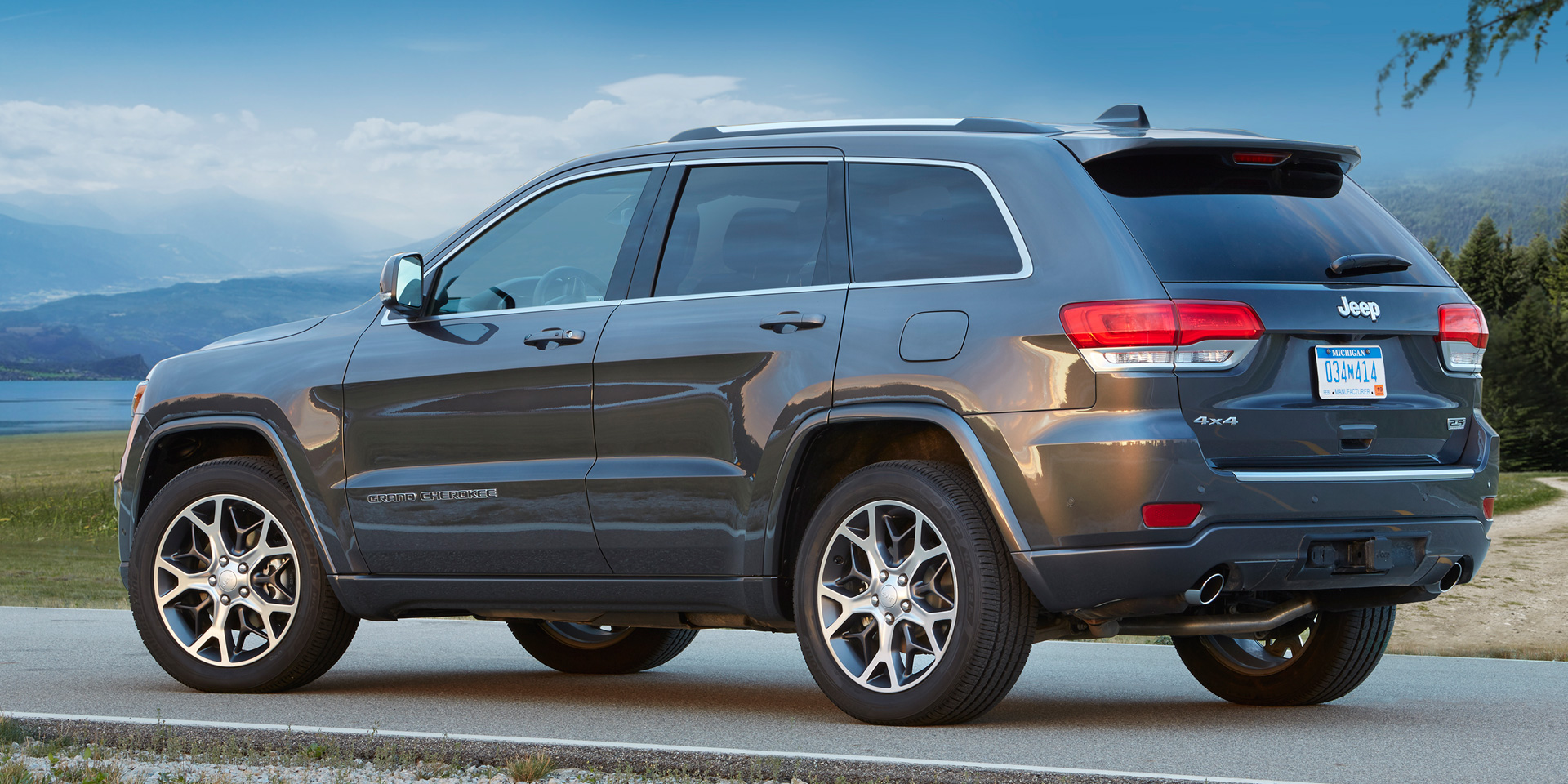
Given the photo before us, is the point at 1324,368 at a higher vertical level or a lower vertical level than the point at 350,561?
higher

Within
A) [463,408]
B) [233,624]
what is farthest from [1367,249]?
[233,624]

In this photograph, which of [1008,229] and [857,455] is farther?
[857,455]

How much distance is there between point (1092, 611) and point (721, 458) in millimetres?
1331

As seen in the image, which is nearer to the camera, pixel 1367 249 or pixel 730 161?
pixel 1367 249

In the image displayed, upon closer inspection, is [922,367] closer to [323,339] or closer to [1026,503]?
[1026,503]

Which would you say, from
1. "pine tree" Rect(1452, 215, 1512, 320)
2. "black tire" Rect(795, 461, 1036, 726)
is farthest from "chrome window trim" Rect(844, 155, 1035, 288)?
"pine tree" Rect(1452, 215, 1512, 320)

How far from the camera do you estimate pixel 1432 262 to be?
565 centimetres

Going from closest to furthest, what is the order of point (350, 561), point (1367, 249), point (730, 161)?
1. point (1367, 249)
2. point (730, 161)
3. point (350, 561)

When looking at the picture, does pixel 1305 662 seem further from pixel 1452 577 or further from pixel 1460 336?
pixel 1460 336

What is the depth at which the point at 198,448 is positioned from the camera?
7137 millimetres

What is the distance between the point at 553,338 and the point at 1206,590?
2.45 m

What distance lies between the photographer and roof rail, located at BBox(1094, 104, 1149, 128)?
5.75m

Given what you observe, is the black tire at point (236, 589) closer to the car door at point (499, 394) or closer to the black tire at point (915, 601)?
the car door at point (499, 394)

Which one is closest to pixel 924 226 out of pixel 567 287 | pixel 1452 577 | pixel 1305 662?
pixel 567 287
